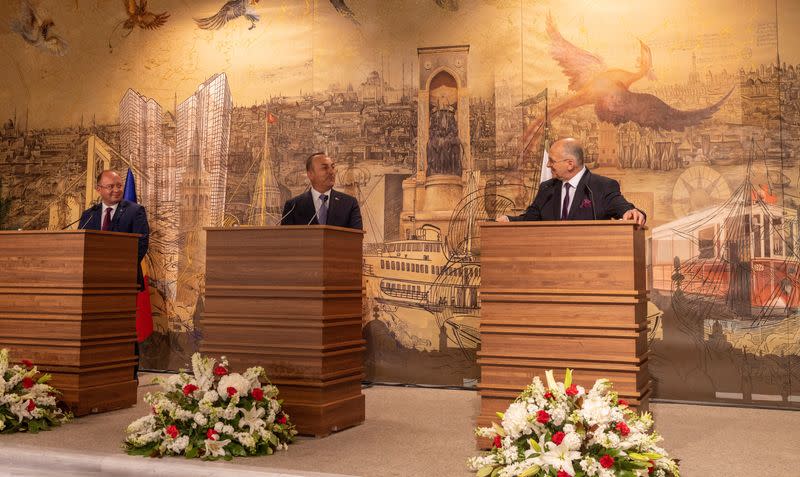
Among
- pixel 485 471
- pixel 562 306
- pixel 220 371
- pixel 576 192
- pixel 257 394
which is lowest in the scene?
pixel 485 471

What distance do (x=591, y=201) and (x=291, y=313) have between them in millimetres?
2114

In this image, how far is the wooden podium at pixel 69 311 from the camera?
564cm

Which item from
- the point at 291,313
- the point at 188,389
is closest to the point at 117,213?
the point at 291,313

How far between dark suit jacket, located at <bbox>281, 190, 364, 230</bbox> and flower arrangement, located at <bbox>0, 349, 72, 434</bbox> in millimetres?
2201

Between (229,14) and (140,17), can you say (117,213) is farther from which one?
(140,17)

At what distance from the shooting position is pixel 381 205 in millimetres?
7773

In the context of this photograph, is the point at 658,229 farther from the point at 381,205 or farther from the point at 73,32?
the point at 73,32

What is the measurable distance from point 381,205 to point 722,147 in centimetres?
324

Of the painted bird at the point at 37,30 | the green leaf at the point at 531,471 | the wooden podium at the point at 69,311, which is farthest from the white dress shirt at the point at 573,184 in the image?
the painted bird at the point at 37,30

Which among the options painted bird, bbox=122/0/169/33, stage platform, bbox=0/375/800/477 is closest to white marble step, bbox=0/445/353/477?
stage platform, bbox=0/375/800/477

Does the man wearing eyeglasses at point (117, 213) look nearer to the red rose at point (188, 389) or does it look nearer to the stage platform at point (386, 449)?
the stage platform at point (386, 449)

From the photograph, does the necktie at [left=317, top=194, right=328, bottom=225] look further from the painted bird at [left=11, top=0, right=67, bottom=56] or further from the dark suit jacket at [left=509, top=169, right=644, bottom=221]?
the painted bird at [left=11, top=0, right=67, bottom=56]

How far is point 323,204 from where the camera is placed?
257 inches

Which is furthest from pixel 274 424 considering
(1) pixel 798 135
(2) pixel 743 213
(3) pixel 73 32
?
(3) pixel 73 32
